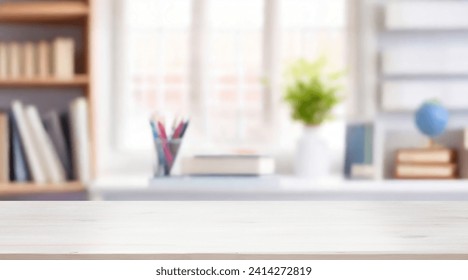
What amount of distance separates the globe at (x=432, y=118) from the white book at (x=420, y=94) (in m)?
0.19

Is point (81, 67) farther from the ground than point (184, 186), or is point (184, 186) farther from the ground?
point (81, 67)

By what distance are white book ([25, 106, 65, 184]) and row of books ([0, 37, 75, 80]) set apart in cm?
17

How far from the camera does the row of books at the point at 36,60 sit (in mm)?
3055

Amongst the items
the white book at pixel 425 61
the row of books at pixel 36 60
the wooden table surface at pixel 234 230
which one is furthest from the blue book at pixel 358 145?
the wooden table surface at pixel 234 230

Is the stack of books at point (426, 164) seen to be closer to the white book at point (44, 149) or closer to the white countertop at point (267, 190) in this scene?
the white countertop at point (267, 190)

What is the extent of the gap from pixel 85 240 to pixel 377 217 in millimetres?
270

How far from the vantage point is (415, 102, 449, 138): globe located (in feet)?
10.0

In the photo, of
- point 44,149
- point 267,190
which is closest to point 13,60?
point 44,149

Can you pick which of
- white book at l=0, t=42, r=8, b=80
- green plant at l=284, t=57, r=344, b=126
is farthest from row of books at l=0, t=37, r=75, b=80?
green plant at l=284, t=57, r=344, b=126

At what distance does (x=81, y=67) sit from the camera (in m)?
3.30

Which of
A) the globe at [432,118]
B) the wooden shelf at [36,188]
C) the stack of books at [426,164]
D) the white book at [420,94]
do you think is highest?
the white book at [420,94]

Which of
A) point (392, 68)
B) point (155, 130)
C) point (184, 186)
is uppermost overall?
point (392, 68)

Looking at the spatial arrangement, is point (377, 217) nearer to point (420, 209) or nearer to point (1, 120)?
point (420, 209)

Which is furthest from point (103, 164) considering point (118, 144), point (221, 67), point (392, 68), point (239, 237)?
point (239, 237)
